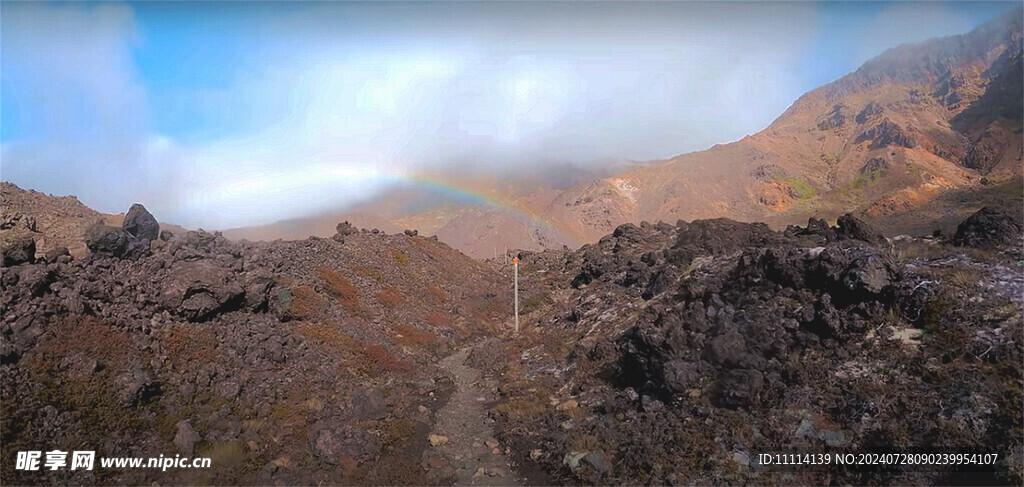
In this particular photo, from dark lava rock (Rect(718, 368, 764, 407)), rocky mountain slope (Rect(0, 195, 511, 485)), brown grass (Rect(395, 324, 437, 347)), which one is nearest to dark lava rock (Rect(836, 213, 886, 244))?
dark lava rock (Rect(718, 368, 764, 407))

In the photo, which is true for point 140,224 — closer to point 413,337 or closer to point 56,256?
point 56,256

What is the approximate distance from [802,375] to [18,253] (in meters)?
17.3

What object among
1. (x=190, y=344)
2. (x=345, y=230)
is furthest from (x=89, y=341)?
(x=345, y=230)

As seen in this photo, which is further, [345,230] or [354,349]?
[345,230]

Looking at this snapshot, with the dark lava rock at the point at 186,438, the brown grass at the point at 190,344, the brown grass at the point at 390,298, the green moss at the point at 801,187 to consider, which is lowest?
the dark lava rock at the point at 186,438

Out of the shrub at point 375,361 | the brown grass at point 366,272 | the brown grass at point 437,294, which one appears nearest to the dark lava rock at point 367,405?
→ the shrub at point 375,361

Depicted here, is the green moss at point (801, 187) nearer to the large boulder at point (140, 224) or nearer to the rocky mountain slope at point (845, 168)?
the rocky mountain slope at point (845, 168)

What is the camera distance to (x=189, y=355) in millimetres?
12688

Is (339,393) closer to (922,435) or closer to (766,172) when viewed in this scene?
(922,435)

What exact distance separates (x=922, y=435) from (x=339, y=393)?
40.2ft

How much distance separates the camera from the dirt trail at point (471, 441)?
35.1ft

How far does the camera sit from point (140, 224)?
56.6 ft

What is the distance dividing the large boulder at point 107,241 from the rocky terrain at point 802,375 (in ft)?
36.8

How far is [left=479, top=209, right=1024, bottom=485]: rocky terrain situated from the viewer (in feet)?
28.1
